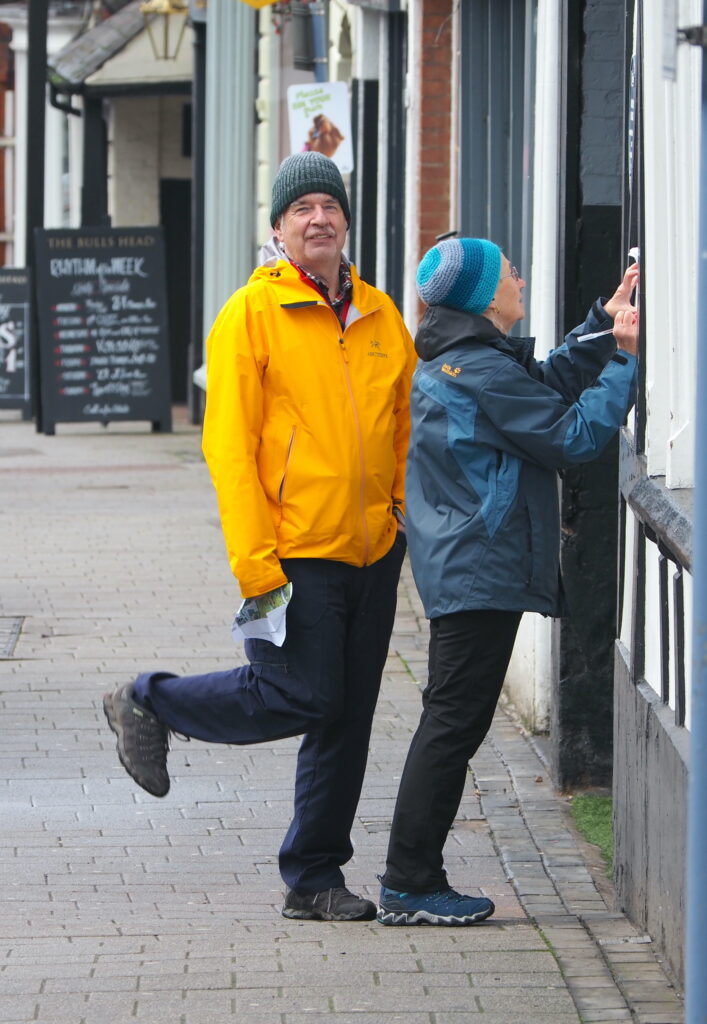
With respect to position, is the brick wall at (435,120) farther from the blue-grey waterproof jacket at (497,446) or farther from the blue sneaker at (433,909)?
the blue sneaker at (433,909)

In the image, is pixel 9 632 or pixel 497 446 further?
pixel 9 632

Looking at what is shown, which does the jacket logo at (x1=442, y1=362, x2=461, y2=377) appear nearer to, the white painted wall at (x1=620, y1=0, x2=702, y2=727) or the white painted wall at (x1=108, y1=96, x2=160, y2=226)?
the white painted wall at (x1=620, y1=0, x2=702, y2=727)

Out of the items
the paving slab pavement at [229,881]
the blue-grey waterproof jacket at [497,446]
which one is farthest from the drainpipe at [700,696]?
the blue-grey waterproof jacket at [497,446]

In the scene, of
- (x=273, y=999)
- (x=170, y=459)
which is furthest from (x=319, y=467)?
(x=170, y=459)

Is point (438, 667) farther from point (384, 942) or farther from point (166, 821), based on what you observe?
point (166, 821)

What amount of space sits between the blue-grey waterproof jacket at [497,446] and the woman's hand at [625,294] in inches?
1.2

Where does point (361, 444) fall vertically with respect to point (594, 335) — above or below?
below

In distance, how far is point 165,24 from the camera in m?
21.1

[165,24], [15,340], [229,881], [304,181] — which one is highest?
[165,24]

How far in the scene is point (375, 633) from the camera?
15.7 feet

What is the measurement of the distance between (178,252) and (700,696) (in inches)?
878

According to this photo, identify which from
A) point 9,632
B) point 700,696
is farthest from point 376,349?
point 9,632

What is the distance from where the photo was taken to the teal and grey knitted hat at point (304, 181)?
15.4ft

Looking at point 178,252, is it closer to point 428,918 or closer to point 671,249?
point 428,918
